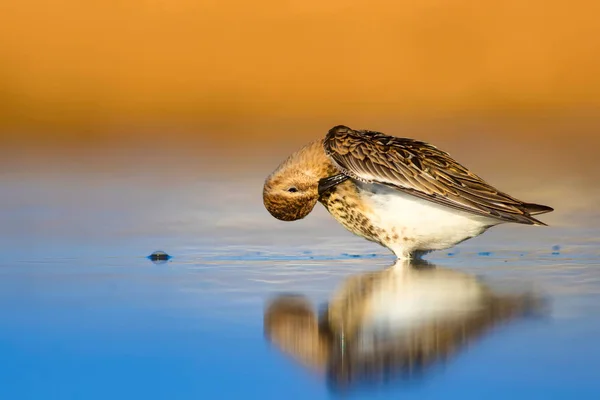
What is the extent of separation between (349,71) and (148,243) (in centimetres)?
1154

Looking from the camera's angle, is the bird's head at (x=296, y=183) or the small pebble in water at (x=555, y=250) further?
the small pebble in water at (x=555, y=250)

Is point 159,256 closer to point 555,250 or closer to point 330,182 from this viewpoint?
point 330,182

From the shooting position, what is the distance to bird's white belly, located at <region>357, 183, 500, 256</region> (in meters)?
8.38

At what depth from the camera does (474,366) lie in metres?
5.02

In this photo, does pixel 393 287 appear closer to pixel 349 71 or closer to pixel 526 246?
pixel 526 246

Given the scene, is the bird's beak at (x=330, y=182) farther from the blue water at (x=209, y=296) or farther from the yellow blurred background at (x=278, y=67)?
the yellow blurred background at (x=278, y=67)

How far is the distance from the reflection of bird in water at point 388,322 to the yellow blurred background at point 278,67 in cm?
973

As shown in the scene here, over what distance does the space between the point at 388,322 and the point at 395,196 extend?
8.42ft

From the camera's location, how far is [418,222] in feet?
27.5

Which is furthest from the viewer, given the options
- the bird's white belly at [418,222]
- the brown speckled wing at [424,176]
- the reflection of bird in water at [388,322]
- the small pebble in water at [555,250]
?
the small pebble in water at [555,250]

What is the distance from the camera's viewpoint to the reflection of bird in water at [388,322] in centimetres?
513

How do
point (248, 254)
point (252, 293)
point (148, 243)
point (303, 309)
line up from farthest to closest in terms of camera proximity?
point (148, 243), point (248, 254), point (252, 293), point (303, 309)

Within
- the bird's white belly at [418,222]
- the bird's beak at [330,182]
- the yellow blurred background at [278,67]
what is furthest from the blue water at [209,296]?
the yellow blurred background at [278,67]

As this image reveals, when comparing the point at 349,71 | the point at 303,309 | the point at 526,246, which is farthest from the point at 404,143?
the point at 349,71
